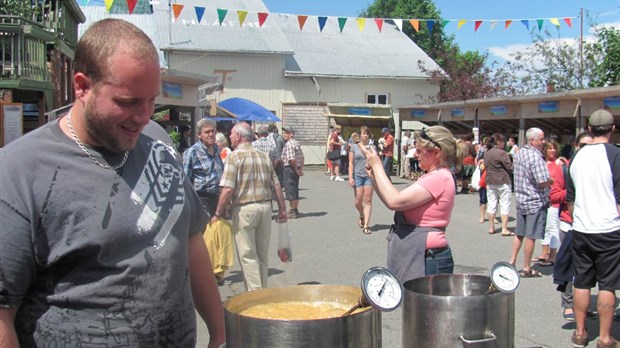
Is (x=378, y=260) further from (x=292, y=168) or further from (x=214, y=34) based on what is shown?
(x=214, y=34)

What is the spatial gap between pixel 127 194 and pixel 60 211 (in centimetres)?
21

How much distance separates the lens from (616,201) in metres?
5.02

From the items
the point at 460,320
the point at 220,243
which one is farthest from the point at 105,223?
the point at 220,243

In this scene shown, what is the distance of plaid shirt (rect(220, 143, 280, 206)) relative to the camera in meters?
6.48

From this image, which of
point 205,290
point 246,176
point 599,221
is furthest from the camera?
point 246,176

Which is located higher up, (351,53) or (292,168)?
(351,53)

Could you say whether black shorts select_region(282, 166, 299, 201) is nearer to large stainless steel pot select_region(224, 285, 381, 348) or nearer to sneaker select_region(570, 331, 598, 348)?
sneaker select_region(570, 331, 598, 348)

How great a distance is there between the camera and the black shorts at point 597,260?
195 inches

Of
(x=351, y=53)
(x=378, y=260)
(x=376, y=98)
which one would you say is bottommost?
(x=378, y=260)

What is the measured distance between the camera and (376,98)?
32.0m

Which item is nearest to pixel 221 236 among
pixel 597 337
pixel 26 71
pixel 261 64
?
pixel 597 337

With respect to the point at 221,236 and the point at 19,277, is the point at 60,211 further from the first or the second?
the point at 221,236

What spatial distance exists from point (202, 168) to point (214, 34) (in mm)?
24562

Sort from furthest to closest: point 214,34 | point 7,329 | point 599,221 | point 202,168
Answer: point 214,34 → point 202,168 → point 599,221 → point 7,329
